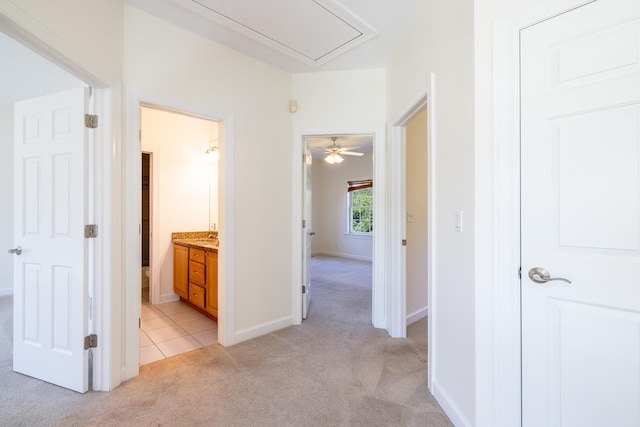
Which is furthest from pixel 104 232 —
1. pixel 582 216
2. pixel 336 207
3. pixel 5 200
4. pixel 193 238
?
pixel 336 207

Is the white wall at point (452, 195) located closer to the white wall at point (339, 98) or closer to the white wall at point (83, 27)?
the white wall at point (339, 98)

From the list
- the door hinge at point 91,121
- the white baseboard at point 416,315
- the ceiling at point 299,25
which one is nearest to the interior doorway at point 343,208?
the white baseboard at point 416,315

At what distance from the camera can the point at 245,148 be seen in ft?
8.96

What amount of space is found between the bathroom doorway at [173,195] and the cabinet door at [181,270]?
98 mm

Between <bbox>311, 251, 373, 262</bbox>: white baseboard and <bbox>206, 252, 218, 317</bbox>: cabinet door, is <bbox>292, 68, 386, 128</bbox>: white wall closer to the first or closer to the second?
<bbox>206, 252, 218, 317</bbox>: cabinet door

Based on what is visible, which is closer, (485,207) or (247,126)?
(485,207)

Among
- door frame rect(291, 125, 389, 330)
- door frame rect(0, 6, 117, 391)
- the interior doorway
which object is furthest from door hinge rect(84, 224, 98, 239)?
the interior doorway

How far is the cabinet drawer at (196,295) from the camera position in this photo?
3344mm

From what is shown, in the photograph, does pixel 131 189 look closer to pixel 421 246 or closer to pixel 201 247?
pixel 201 247

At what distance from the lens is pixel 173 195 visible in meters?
3.87

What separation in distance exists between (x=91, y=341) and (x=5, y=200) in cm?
374

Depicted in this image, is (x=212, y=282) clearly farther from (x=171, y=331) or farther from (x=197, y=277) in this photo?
(x=171, y=331)

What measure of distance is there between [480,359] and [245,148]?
2.42 metres

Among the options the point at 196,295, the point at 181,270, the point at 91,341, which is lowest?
the point at 196,295
